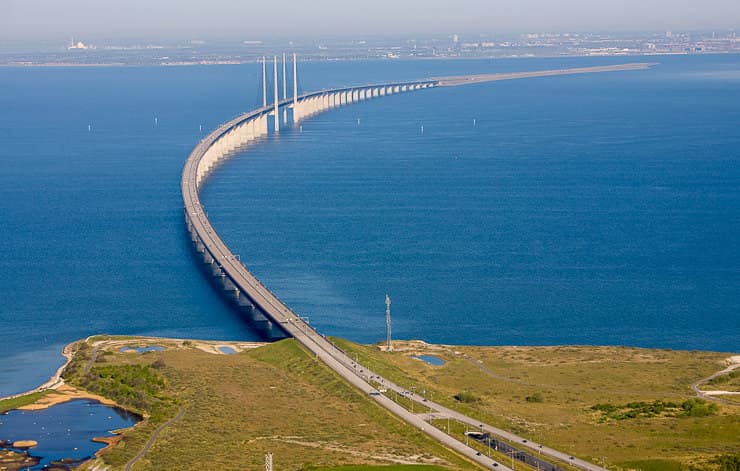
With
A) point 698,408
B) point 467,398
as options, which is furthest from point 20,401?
point 698,408

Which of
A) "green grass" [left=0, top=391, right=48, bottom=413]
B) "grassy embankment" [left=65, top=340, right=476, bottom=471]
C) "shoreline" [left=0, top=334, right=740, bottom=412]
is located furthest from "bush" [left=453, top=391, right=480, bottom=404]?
"green grass" [left=0, top=391, right=48, bottom=413]

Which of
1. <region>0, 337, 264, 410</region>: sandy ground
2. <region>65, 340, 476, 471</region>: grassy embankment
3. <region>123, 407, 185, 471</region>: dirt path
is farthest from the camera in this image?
<region>0, 337, 264, 410</region>: sandy ground

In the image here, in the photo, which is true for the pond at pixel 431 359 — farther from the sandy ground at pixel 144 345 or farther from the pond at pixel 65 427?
the pond at pixel 65 427

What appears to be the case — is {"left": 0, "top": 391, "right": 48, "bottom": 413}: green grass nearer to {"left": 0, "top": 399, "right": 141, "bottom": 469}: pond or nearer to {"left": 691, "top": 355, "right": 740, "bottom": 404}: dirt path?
{"left": 0, "top": 399, "right": 141, "bottom": 469}: pond

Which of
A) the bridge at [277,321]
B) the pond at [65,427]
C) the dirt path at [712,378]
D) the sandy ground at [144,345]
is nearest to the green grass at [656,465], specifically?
the bridge at [277,321]

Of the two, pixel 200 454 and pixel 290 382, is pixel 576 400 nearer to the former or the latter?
pixel 290 382

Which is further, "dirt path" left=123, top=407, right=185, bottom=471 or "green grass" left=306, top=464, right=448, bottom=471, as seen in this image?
"dirt path" left=123, top=407, right=185, bottom=471
